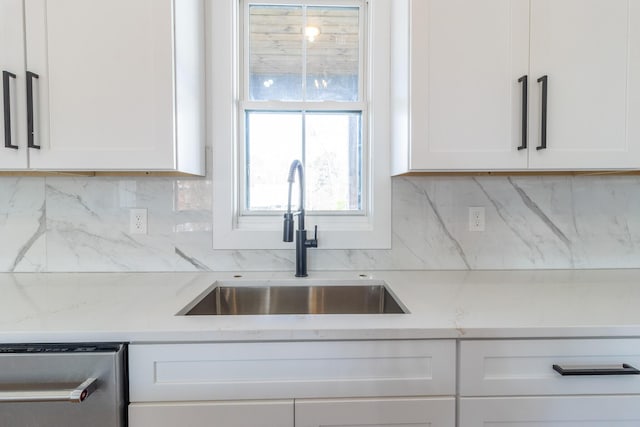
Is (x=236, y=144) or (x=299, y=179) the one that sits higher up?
(x=236, y=144)

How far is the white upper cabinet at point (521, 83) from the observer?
1168 millimetres

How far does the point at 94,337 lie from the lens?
828 mm

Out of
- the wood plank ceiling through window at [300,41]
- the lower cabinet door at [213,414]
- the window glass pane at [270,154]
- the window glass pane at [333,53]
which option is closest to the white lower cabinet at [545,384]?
the lower cabinet door at [213,414]

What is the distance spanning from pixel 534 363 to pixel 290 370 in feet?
2.10

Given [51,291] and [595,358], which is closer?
[595,358]

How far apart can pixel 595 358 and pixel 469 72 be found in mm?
946

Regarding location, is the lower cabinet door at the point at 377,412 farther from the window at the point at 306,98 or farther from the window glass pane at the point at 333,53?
the window glass pane at the point at 333,53

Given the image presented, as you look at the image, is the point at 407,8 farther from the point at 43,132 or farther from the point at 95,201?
the point at 95,201

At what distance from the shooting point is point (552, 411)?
2.90 ft

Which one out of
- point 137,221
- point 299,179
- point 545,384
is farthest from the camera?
point 137,221

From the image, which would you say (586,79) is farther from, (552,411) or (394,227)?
(552,411)

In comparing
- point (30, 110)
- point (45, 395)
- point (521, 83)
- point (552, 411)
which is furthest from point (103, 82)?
point (552, 411)

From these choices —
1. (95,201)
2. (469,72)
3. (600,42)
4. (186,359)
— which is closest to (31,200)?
(95,201)

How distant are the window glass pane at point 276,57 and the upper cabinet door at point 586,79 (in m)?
0.95
